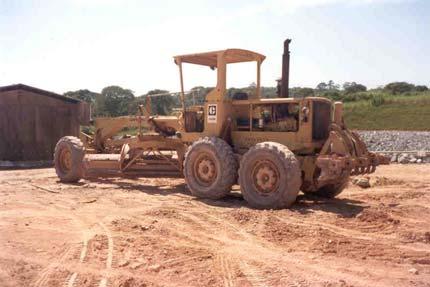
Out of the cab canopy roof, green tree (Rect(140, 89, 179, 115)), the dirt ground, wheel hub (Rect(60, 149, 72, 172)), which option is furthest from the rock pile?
Answer: wheel hub (Rect(60, 149, 72, 172))

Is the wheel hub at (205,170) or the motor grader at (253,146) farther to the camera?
the wheel hub at (205,170)

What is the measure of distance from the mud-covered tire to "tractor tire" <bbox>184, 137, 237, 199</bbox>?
186cm

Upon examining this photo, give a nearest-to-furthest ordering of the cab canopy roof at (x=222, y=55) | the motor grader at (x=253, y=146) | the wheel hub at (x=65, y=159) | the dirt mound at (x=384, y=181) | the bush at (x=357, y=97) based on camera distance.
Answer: the motor grader at (x=253, y=146)
the cab canopy roof at (x=222, y=55)
the dirt mound at (x=384, y=181)
the wheel hub at (x=65, y=159)
the bush at (x=357, y=97)

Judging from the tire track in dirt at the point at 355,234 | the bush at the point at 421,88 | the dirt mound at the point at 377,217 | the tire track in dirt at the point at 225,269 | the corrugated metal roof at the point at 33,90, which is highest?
the bush at the point at 421,88

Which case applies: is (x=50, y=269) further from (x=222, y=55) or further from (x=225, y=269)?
(x=222, y=55)

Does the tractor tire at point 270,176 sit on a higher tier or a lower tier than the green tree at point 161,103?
lower

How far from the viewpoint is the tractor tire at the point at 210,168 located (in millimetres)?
10039

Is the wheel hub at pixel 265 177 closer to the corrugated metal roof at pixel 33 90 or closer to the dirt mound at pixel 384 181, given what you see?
the dirt mound at pixel 384 181

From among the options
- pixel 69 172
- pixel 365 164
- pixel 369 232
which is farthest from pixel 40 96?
pixel 369 232

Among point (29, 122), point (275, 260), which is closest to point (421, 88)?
point (29, 122)

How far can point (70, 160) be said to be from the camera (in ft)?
44.0

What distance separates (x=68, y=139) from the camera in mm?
13758

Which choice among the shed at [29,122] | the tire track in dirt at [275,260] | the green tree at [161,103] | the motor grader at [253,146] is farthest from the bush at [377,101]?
the tire track in dirt at [275,260]

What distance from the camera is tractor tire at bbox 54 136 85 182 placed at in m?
13.3
